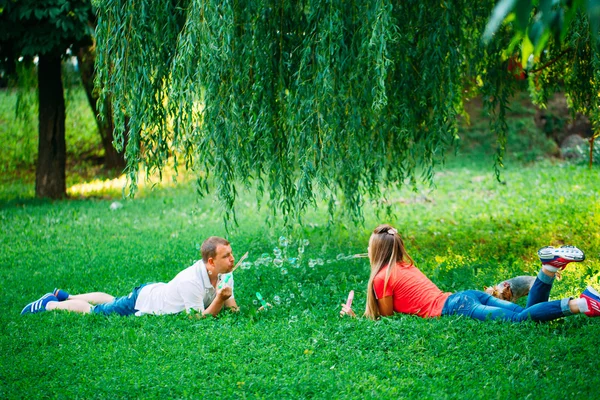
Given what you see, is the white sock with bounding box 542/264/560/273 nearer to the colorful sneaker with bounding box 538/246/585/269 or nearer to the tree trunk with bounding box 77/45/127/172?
the colorful sneaker with bounding box 538/246/585/269

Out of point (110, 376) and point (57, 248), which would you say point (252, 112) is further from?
point (57, 248)

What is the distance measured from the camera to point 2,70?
1270cm

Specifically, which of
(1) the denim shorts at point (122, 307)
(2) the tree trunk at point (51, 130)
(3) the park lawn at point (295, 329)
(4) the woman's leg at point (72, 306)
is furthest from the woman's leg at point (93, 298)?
(2) the tree trunk at point (51, 130)

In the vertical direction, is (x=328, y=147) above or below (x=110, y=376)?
above

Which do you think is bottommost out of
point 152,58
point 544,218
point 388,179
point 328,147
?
point 544,218

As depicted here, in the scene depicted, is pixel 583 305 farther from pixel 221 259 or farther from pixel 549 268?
pixel 221 259

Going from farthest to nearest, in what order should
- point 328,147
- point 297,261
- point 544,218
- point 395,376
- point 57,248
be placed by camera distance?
point 544,218, point 57,248, point 297,261, point 328,147, point 395,376

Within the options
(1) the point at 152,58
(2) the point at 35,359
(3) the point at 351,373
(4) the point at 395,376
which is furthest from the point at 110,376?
(1) the point at 152,58

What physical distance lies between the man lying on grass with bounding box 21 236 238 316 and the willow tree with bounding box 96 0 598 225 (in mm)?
534

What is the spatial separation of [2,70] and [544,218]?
9942 millimetres

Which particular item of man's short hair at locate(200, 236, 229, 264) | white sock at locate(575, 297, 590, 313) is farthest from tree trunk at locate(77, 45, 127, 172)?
white sock at locate(575, 297, 590, 313)

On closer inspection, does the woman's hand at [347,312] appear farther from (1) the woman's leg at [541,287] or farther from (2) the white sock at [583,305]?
(2) the white sock at [583,305]

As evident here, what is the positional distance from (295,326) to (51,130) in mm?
9504

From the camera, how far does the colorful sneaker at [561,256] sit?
15.6 ft
